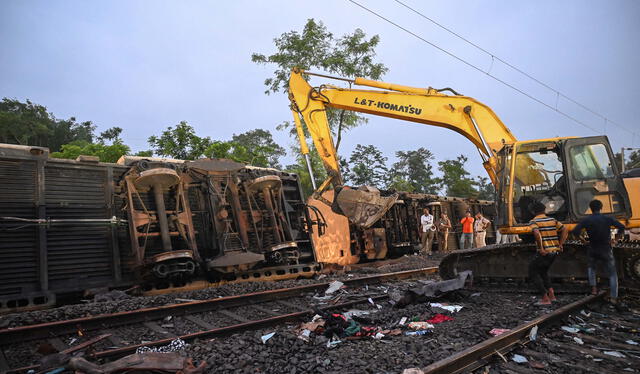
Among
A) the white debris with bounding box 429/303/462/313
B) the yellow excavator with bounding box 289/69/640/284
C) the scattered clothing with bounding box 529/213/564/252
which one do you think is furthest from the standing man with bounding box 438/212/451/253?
the white debris with bounding box 429/303/462/313

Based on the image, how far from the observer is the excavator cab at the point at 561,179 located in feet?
22.2

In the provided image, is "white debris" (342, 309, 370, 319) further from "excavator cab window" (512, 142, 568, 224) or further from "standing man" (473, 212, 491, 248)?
"standing man" (473, 212, 491, 248)

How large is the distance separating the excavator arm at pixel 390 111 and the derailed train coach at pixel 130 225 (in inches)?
79.0

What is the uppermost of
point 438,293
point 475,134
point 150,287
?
point 475,134

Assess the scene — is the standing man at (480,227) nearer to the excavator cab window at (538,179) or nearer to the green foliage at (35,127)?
the excavator cab window at (538,179)

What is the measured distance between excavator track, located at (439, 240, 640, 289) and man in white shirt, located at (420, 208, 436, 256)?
6.20 m

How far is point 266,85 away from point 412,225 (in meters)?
13.2

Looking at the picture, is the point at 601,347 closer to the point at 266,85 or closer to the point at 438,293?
the point at 438,293

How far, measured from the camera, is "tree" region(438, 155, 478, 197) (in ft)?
150

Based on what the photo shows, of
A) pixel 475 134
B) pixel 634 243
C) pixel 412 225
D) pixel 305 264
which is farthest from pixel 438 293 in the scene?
pixel 412 225

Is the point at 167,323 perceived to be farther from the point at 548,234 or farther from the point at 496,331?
the point at 548,234

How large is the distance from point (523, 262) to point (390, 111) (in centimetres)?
514

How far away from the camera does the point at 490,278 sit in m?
7.70

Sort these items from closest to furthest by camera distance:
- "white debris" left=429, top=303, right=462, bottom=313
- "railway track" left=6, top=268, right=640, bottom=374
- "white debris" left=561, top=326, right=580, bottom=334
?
1. "railway track" left=6, top=268, right=640, bottom=374
2. "white debris" left=561, top=326, right=580, bottom=334
3. "white debris" left=429, top=303, right=462, bottom=313
